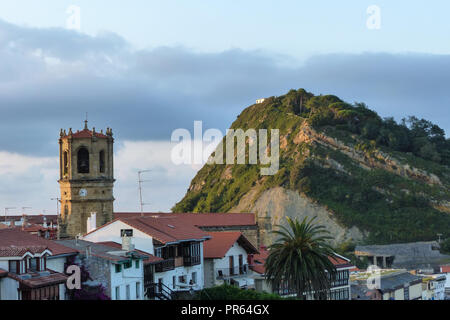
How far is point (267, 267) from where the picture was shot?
197 ft

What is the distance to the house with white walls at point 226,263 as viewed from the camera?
68938 mm

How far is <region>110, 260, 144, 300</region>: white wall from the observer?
168ft

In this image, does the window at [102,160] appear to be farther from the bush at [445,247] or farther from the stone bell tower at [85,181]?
the bush at [445,247]

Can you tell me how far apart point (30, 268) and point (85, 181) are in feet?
160

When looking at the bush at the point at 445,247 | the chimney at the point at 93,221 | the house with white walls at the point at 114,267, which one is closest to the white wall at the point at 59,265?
the house with white walls at the point at 114,267

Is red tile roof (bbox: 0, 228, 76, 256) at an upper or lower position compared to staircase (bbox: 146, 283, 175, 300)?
upper

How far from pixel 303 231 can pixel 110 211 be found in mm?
38301

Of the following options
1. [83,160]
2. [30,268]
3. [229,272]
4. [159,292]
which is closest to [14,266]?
[30,268]

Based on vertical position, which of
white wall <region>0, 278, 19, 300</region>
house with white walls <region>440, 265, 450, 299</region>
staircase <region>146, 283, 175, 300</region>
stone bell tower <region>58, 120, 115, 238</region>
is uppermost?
stone bell tower <region>58, 120, 115, 238</region>

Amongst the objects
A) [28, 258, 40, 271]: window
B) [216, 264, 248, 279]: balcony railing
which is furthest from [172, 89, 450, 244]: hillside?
[28, 258, 40, 271]: window

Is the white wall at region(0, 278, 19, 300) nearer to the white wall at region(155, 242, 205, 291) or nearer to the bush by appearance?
the white wall at region(155, 242, 205, 291)

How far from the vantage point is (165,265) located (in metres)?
59.9

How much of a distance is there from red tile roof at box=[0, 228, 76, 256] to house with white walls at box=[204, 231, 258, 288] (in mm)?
20518

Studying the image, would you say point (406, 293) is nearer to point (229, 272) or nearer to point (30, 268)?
point (229, 272)
